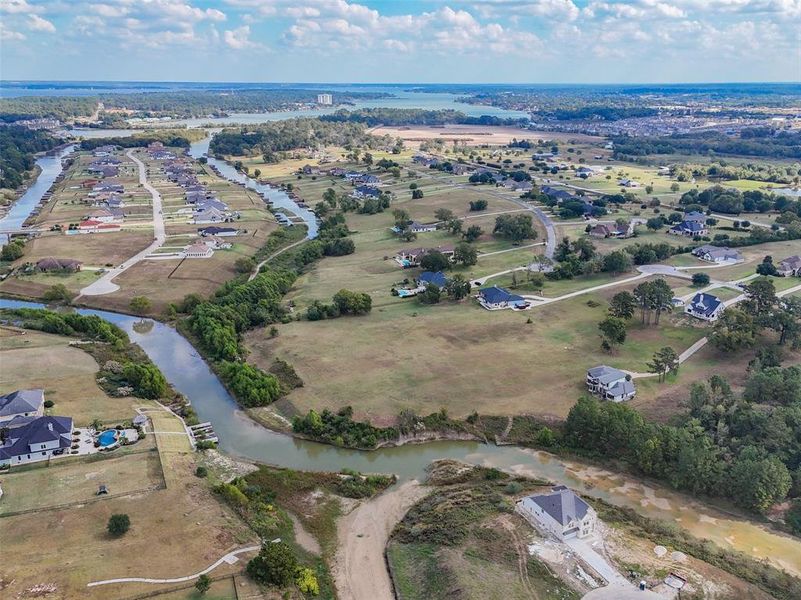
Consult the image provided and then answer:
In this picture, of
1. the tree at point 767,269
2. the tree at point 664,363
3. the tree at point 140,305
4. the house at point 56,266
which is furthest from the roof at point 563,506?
the house at point 56,266

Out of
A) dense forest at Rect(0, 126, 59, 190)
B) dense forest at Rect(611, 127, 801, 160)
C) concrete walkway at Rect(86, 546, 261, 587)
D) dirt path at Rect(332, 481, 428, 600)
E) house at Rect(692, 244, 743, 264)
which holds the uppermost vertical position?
dense forest at Rect(611, 127, 801, 160)

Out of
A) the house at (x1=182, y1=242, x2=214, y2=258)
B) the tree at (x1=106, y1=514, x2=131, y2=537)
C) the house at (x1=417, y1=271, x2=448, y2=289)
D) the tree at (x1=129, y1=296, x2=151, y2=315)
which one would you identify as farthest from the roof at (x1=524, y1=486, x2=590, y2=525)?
the house at (x1=182, y1=242, x2=214, y2=258)

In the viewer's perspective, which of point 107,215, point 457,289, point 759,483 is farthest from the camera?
point 107,215

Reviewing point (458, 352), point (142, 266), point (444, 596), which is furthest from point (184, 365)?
point (444, 596)

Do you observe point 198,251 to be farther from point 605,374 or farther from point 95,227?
point 605,374

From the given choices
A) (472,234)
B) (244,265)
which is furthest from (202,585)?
(472,234)

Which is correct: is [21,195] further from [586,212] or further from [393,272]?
[586,212]

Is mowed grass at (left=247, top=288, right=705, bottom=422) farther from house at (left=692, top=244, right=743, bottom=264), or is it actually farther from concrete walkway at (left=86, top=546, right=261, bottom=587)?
house at (left=692, top=244, right=743, bottom=264)
